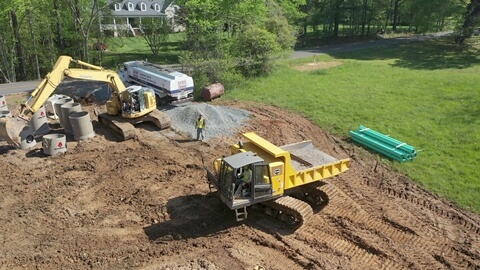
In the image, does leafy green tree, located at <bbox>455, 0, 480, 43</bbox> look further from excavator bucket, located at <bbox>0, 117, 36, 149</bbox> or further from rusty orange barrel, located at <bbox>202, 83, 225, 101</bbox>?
excavator bucket, located at <bbox>0, 117, 36, 149</bbox>

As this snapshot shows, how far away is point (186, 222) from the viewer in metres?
11.8

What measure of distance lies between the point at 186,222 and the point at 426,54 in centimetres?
3301

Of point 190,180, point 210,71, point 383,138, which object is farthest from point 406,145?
point 210,71

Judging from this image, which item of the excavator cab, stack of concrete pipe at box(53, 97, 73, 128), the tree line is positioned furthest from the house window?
the excavator cab

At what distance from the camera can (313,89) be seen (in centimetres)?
2519

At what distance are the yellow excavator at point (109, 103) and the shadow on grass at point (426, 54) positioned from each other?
21.8 m

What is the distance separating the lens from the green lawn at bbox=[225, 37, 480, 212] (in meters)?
15.0

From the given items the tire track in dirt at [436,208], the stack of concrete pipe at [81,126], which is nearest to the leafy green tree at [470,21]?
the tire track in dirt at [436,208]

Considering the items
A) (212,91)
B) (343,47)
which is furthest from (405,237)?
(343,47)

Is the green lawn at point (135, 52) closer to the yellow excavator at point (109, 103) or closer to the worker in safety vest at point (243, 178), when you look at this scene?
the yellow excavator at point (109, 103)

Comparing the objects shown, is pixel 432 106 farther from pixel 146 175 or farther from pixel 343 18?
pixel 343 18

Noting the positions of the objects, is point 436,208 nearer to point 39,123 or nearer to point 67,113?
point 67,113

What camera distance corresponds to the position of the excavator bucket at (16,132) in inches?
642

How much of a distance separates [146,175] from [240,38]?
1591cm
